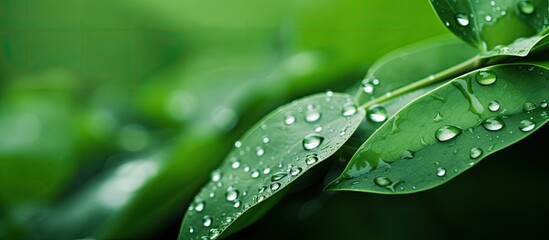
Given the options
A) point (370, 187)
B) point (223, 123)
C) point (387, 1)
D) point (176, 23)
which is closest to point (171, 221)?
point (223, 123)

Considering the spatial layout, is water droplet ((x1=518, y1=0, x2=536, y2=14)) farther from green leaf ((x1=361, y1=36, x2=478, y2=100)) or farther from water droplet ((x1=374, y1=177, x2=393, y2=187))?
water droplet ((x1=374, y1=177, x2=393, y2=187))

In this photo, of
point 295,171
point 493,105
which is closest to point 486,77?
point 493,105

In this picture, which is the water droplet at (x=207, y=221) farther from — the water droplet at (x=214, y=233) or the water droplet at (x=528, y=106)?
the water droplet at (x=528, y=106)

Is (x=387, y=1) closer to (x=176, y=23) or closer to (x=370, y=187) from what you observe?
(x=176, y=23)

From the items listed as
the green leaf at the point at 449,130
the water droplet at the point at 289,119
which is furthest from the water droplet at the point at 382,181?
the water droplet at the point at 289,119

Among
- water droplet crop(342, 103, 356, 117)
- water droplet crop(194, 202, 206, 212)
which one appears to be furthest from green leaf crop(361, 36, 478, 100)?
water droplet crop(194, 202, 206, 212)

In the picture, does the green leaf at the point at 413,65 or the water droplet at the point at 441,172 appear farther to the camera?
the green leaf at the point at 413,65

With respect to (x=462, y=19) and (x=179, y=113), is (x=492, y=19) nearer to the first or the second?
(x=462, y=19)
